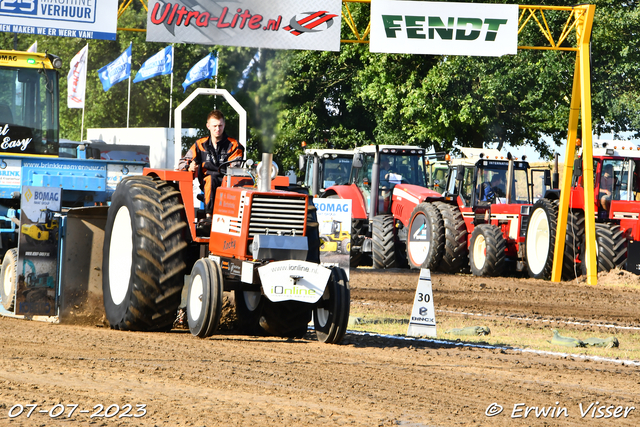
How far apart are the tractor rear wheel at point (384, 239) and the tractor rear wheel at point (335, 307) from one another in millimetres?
11452

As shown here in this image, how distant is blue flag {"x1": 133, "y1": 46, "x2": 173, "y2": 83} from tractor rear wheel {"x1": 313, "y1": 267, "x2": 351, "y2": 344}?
2358 centimetres

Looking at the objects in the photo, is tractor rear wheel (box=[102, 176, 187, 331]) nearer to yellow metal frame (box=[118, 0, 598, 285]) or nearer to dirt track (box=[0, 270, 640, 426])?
dirt track (box=[0, 270, 640, 426])

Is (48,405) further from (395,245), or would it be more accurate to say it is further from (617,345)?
(395,245)

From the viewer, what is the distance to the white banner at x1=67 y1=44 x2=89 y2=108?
104 ft

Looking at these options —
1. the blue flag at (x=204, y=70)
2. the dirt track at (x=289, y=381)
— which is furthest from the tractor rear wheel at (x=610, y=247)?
the blue flag at (x=204, y=70)

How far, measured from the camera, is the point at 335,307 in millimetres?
7879

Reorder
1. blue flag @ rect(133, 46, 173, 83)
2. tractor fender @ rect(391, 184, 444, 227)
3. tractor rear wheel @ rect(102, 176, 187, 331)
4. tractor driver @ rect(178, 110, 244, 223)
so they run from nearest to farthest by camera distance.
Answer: tractor rear wheel @ rect(102, 176, 187, 331) < tractor driver @ rect(178, 110, 244, 223) < tractor fender @ rect(391, 184, 444, 227) < blue flag @ rect(133, 46, 173, 83)

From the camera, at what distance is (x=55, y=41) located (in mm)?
42750

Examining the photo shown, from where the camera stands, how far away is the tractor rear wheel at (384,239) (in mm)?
19703

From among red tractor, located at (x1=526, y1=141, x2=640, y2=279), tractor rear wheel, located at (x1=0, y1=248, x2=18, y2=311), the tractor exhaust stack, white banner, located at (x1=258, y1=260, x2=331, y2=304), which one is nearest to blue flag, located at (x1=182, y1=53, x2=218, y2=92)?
red tractor, located at (x1=526, y1=141, x2=640, y2=279)

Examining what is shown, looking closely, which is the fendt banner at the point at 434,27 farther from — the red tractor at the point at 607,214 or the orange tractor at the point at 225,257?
the orange tractor at the point at 225,257

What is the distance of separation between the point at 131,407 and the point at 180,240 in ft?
10.9

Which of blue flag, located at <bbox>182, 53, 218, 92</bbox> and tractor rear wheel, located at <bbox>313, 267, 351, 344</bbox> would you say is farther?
blue flag, located at <bbox>182, 53, 218, 92</bbox>

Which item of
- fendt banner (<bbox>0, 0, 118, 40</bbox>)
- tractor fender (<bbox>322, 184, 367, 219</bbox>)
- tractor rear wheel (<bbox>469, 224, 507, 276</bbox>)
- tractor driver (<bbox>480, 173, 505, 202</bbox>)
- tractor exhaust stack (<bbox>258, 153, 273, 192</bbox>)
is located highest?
fendt banner (<bbox>0, 0, 118, 40</bbox>)
